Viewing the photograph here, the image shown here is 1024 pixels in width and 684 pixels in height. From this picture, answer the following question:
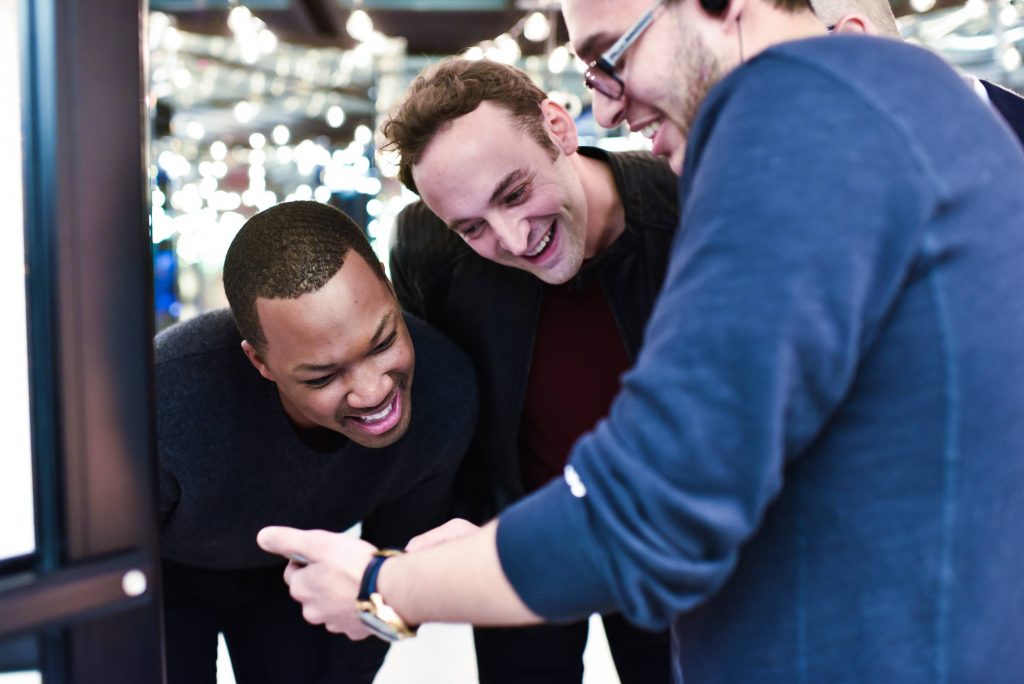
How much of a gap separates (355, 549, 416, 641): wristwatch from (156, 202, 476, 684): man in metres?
0.72

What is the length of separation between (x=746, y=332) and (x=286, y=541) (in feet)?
1.78

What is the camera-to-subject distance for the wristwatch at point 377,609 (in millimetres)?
803

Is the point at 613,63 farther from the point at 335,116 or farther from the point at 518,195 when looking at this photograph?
the point at 335,116

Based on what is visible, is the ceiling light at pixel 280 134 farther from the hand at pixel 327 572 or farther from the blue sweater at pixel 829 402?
the blue sweater at pixel 829 402

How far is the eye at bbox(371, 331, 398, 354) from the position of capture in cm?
155

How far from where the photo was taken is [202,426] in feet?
5.16

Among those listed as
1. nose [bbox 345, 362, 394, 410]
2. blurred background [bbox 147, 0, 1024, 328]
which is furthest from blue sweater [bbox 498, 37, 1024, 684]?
blurred background [bbox 147, 0, 1024, 328]

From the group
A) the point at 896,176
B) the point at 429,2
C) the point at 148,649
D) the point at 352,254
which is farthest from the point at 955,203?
the point at 429,2

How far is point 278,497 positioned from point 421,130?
0.72 meters

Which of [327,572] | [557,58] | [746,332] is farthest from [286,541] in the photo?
[557,58]

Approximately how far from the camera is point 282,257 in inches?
59.7

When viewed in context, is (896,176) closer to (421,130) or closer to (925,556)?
(925,556)

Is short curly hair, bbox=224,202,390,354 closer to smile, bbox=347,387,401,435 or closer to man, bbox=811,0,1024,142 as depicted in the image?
smile, bbox=347,387,401,435

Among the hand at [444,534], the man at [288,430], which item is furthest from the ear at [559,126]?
the hand at [444,534]
